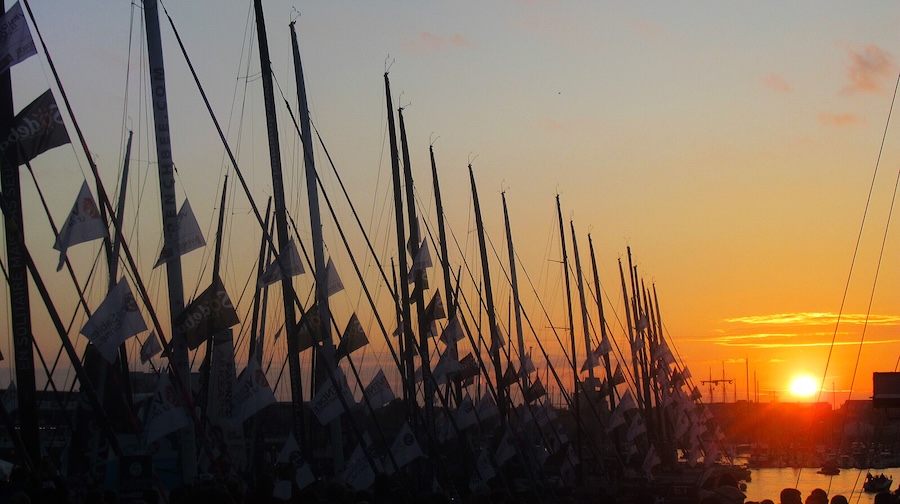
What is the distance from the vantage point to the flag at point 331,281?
1230 inches

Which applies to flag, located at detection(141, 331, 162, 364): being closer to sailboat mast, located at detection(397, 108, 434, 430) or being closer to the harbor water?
sailboat mast, located at detection(397, 108, 434, 430)

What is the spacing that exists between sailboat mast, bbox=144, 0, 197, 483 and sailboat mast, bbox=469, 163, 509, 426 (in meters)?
20.1

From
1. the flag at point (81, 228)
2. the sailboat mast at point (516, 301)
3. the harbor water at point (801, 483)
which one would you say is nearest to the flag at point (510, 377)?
the sailboat mast at point (516, 301)

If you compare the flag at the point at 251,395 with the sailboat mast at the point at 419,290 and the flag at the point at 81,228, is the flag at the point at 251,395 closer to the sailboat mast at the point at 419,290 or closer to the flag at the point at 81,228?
the flag at the point at 81,228

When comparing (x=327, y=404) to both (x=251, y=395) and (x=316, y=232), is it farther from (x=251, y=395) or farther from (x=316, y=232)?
(x=316, y=232)

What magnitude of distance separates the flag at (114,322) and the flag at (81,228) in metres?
1.05

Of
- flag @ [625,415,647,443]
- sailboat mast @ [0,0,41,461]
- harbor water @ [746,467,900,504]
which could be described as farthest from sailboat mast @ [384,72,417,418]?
harbor water @ [746,467,900,504]

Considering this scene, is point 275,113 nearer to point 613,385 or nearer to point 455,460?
point 455,460

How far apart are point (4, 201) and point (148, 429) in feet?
15.4

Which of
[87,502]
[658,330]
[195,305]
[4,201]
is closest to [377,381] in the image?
[195,305]

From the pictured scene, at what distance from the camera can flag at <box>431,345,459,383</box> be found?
38781 mm

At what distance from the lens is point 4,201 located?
18.7 meters

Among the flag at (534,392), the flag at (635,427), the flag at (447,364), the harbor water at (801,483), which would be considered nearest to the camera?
the flag at (447,364)

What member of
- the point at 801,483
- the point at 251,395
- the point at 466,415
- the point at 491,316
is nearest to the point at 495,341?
the point at 491,316
